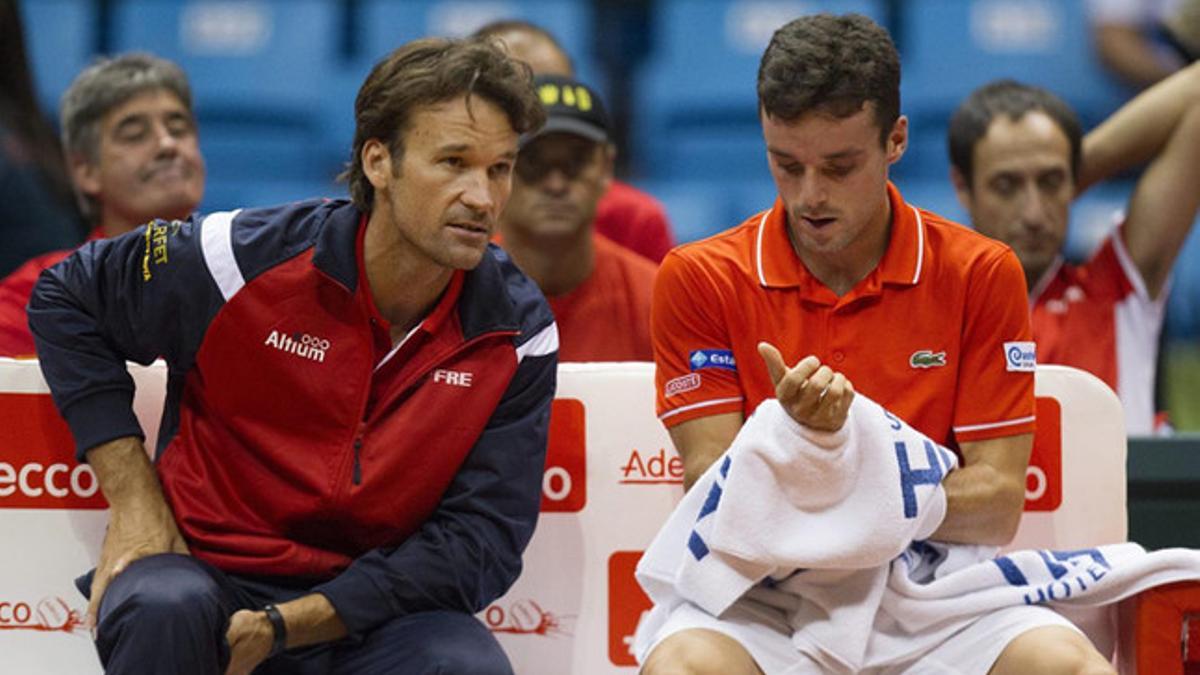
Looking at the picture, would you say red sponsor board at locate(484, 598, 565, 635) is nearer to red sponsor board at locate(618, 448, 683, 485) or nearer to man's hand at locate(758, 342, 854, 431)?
red sponsor board at locate(618, 448, 683, 485)

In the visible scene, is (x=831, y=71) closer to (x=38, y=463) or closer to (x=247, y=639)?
(x=247, y=639)

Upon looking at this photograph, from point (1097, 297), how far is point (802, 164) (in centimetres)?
148

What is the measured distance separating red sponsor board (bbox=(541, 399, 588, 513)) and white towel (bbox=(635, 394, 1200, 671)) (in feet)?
1.40

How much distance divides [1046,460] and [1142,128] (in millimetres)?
1130

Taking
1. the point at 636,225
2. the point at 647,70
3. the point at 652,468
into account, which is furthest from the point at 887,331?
the point at 647,70

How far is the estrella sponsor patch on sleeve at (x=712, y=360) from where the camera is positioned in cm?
285

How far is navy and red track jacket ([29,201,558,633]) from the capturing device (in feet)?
9.42

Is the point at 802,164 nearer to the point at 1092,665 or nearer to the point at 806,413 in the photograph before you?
the point at 806,413

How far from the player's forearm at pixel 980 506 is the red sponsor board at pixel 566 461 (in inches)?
27.7

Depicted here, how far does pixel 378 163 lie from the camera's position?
2.94m

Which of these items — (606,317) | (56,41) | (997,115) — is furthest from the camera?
(56,41)

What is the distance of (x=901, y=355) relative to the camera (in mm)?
2826

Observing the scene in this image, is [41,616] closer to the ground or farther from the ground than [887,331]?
closer to the ground

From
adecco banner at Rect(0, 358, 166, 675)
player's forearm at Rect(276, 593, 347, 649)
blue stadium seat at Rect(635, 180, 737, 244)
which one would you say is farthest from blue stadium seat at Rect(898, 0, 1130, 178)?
player's forearm at Rect(276, 593, 347, 649)
